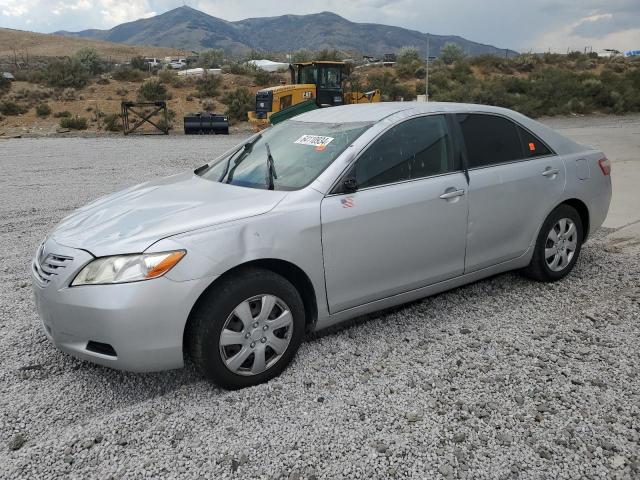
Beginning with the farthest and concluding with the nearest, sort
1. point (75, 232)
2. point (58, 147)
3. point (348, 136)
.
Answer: point (58, 147)
point (348, 136)
point (75, 232)

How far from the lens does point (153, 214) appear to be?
11.3ft

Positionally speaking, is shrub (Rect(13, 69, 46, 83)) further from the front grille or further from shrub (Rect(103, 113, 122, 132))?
the front grille

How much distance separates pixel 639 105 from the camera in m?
30.5

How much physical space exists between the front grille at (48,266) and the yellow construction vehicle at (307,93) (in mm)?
18720

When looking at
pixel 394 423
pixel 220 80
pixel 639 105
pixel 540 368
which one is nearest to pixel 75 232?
pixel 394 423

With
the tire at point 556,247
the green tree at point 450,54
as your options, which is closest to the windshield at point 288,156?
the tire at point 556,247

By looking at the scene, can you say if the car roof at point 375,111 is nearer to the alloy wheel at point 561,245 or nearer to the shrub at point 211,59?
the alloy wheel at point 561,245

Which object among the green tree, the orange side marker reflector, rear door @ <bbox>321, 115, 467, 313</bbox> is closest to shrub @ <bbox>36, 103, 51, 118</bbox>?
rear door @ <bbox>321, 115, 467, 313</bbox>

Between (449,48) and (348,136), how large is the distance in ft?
193

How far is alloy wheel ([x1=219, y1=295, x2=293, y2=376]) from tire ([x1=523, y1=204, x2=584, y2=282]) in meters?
2.52

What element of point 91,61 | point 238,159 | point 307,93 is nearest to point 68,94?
point 91,61

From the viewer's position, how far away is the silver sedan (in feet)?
10.0

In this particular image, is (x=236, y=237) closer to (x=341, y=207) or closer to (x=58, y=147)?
(x=341, y=207)

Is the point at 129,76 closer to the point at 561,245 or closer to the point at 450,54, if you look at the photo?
the point at 450,54
